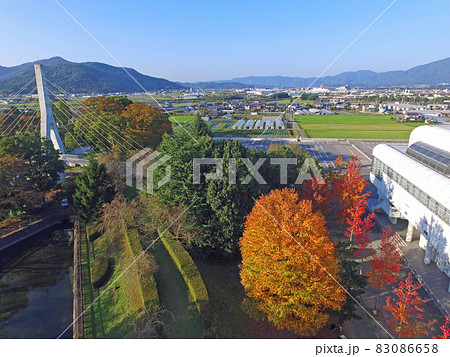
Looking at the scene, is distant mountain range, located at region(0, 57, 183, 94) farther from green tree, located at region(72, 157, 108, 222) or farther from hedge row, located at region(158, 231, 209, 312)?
hedge row, located at region(158, 231, 209, 312)

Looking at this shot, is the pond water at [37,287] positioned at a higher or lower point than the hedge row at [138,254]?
lower

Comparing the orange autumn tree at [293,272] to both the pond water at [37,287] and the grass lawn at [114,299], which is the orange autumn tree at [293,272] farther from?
the pond water at [37,287]

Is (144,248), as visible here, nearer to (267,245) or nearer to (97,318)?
(97,318)

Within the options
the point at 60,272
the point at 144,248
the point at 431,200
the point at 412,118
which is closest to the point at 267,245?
the point at 144,248

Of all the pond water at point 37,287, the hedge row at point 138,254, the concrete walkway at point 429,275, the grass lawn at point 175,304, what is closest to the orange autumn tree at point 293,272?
the grass lawn at point 175,304

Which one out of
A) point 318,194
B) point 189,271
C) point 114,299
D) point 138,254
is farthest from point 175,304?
point 318,194

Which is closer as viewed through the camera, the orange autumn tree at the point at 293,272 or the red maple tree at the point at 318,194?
the orange autumn tree at the point at 293,272

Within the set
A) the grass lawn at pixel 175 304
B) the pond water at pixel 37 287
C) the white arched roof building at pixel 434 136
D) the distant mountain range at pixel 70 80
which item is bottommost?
Result: the pond water at pixel 37 287
